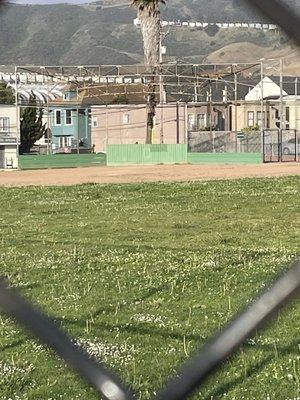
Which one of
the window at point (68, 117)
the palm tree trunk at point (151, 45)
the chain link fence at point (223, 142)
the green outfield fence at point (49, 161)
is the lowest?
the green outfield fence at point (49, 161)

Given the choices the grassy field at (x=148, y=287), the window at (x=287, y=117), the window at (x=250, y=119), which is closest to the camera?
the grassy field at (x=148, y=287)

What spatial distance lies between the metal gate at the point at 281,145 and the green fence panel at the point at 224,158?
882 mm

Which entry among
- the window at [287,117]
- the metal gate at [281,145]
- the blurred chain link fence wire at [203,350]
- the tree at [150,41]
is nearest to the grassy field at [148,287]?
the blurred chain link fence wire at [203,350]

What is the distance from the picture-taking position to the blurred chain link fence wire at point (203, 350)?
0.88 metres

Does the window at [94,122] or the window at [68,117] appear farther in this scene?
the window at [68,117]

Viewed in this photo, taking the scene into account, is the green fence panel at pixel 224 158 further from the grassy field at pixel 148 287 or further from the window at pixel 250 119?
the grassy field at pixel 148 287

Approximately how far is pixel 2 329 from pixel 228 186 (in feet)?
53.1

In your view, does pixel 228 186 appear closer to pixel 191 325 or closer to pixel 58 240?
pixel 58 240

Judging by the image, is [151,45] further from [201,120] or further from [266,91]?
[266,91]

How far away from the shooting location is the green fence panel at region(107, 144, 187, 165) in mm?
39594

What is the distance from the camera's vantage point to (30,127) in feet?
153

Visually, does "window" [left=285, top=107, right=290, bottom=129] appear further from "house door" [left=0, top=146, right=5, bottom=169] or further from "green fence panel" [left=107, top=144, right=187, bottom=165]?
"house door" [left=0, top=146, right=5, bottom=169]

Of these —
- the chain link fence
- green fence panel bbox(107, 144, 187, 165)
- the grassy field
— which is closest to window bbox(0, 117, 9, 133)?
green fence panel bbox(107, 144, 187, 165)

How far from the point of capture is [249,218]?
12320mm
